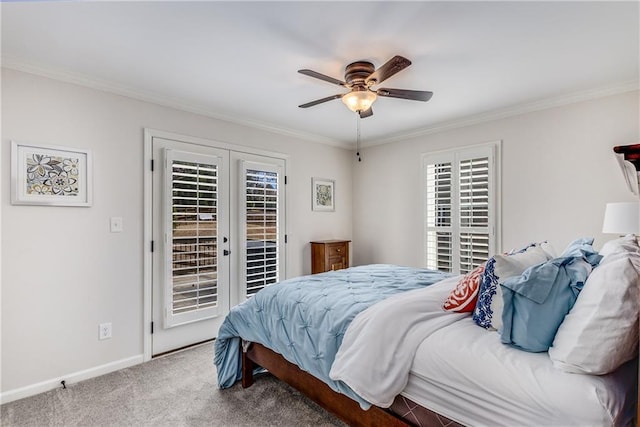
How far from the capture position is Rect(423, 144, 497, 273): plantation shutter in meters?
3.65

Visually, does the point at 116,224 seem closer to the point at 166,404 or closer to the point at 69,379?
the point at 69,379

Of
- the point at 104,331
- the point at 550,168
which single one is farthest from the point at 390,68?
the point at 104,331

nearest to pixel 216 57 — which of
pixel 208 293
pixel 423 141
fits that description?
pixel 208 293

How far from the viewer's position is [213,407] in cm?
221

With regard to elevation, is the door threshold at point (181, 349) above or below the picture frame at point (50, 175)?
below

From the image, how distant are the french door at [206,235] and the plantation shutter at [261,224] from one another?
0.01 m

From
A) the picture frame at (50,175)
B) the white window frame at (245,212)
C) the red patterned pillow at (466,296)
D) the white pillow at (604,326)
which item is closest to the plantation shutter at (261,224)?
the white window frame at (245,212)

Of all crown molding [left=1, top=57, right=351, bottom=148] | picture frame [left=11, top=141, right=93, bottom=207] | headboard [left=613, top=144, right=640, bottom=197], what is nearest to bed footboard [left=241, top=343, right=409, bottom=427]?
picture frame [left=11, top=141, right=93, bottom=207]

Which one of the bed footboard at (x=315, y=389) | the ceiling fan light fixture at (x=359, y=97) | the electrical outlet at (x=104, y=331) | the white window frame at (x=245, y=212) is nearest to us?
the bed footboard at (x=315, y=389)

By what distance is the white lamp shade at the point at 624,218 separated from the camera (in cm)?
204

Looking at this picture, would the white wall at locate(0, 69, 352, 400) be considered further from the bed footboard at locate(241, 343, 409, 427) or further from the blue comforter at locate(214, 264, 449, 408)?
the bed footboard at locate(241, 343, 409, 427)

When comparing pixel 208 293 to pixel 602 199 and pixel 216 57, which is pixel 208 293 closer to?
pixel 216 57

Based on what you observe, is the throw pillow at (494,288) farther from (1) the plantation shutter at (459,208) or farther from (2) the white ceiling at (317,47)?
(1) the plantation shutter at (459,208)

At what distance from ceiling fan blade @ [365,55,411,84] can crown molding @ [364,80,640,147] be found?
1.91 meters
